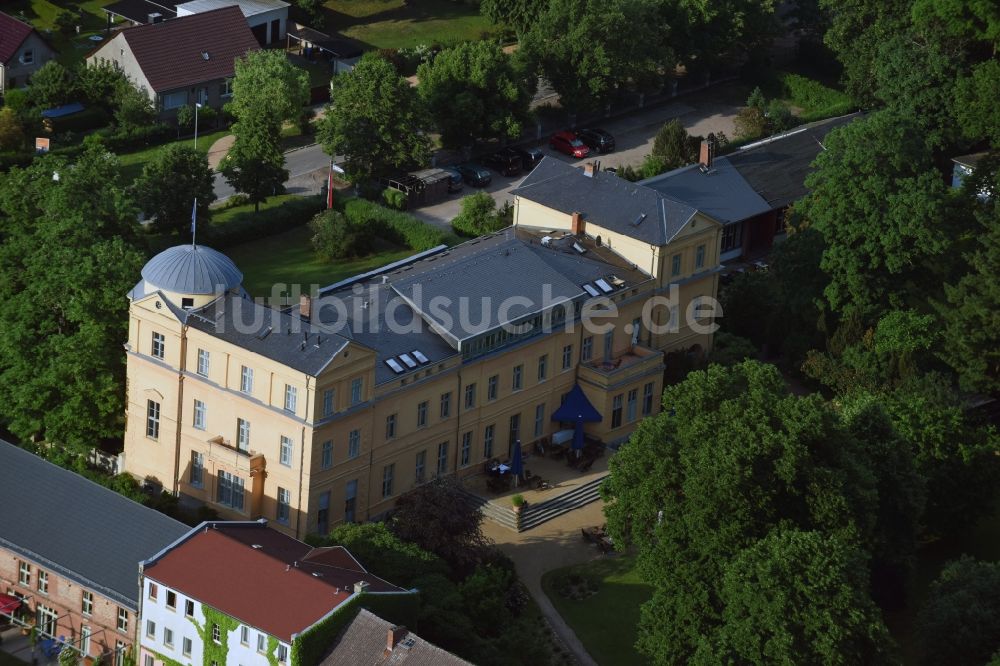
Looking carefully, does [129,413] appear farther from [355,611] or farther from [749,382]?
[749,382]

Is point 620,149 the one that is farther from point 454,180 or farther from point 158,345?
point 158,345

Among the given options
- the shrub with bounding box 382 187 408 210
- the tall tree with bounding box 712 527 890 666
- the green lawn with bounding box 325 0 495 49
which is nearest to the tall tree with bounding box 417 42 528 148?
the shrub with bounding box 382 187 408 210

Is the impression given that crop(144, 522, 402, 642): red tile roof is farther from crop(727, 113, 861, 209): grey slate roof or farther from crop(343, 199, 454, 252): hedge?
crop(727, 113, 861, 209): grey slate roof

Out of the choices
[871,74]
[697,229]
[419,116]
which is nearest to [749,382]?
[697,229]

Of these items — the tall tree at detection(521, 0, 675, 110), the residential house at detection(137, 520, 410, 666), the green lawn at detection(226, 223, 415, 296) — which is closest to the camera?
the residential house at detection(137, 520, 410, 666)

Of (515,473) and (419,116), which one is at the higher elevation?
(419,116)

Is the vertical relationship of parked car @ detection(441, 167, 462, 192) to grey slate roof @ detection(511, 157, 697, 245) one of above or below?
below
